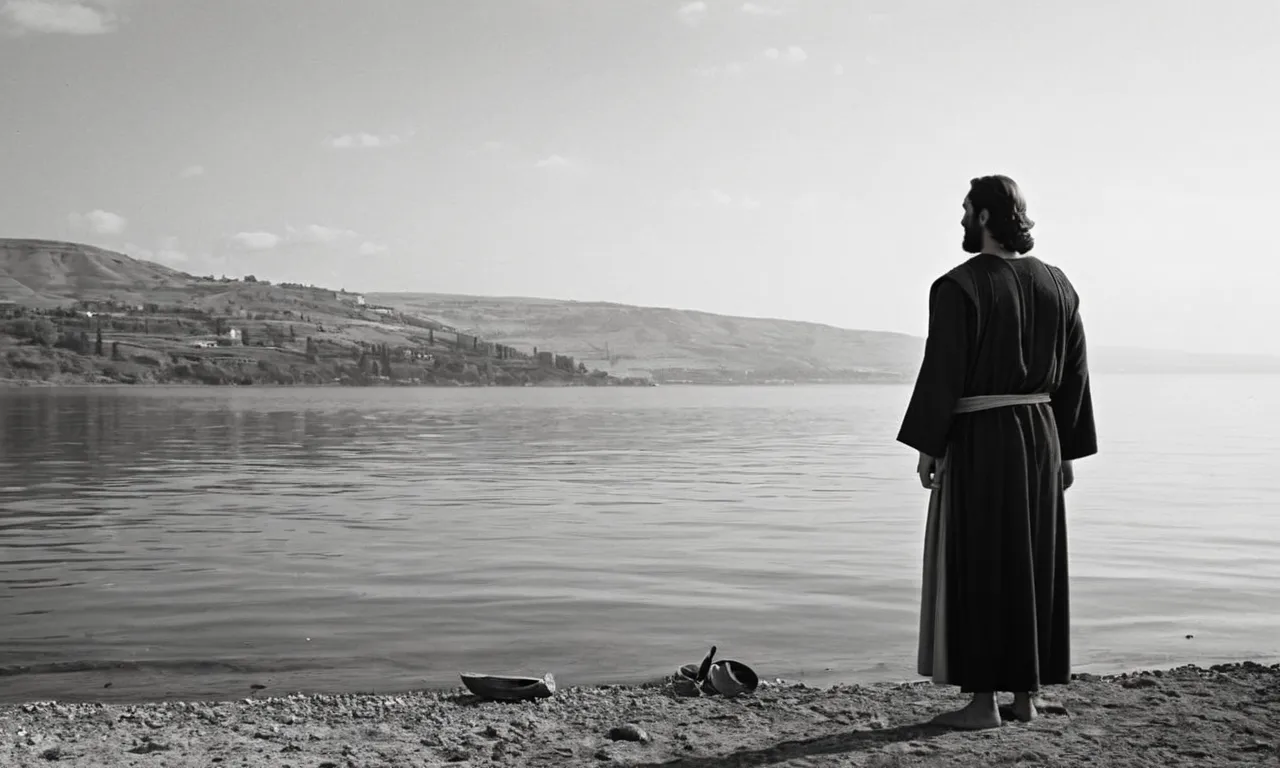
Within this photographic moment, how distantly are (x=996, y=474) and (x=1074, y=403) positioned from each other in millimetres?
766

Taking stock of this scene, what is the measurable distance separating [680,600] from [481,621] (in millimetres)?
2289

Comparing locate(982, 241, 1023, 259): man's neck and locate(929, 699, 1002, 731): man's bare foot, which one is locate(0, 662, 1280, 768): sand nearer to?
locate(929, 699, 1002, 731): man's bare foot

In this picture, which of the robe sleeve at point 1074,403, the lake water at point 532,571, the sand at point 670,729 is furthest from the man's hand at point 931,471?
the lake water at point 532,571

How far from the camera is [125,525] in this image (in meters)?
19.3

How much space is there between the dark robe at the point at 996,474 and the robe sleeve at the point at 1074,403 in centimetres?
22

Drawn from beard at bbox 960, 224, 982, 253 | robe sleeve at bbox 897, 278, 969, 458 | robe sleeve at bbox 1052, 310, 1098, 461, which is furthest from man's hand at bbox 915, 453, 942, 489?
beard at bbox 960, 224, 982, 253

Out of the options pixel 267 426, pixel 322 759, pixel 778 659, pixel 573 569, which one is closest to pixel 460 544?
pixel 573 569

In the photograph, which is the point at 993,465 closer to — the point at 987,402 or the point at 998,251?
the point at 987,402

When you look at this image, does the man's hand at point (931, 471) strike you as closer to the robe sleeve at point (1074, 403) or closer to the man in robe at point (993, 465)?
the man in robe at point (993, 465)

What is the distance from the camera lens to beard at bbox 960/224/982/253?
6.67m

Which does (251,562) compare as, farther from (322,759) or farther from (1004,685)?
(1004,685)

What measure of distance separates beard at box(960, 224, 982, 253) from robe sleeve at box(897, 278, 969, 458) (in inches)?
16.2

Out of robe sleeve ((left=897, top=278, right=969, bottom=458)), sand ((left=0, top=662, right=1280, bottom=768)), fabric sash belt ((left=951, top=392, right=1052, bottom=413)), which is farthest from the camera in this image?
fabric sash belt ((left=951, top=392, right=1052, bottom=413))

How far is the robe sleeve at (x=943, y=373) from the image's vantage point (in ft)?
21.1
